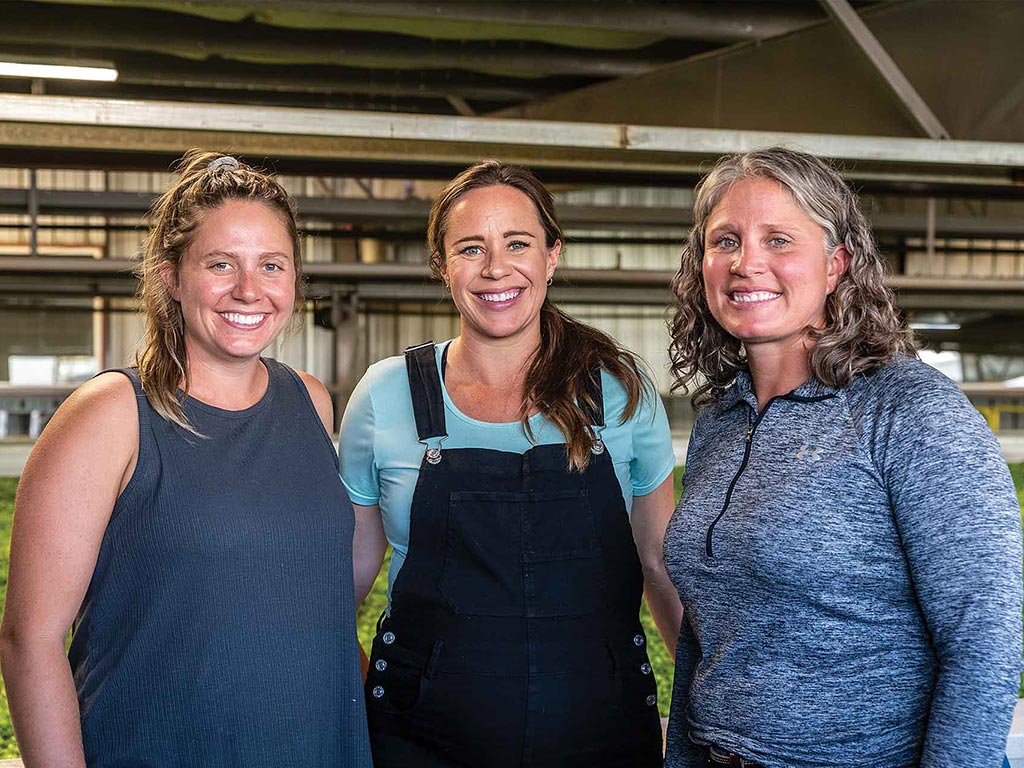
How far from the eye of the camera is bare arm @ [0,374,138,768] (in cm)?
114

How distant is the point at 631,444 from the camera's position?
5.19 ft

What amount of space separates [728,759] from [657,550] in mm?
527

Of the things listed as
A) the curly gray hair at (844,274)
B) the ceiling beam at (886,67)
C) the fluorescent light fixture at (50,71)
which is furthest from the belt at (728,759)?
the fluorescent light fixture at (50,71)

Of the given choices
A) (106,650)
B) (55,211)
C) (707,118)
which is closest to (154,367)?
(106,650)

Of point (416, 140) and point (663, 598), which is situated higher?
point (416, 140)

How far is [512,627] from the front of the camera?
1.44 m

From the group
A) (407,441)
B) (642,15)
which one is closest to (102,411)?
(407,441)

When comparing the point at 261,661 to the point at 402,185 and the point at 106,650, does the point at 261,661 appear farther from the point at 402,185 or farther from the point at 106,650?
the point at 402,185

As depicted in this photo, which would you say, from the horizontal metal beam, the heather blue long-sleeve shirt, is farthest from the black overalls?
the horizontal metal beam

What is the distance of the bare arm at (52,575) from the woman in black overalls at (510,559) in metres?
0.47

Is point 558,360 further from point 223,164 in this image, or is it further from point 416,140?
point 416,140

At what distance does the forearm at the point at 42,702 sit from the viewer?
45.3 inches

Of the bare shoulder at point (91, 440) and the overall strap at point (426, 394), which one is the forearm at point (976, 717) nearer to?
the overall strap at point (426, 394)

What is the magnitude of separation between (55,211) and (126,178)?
6.36 metres
